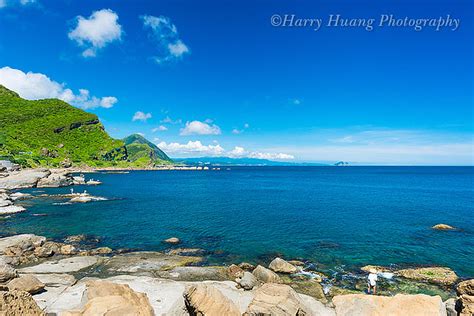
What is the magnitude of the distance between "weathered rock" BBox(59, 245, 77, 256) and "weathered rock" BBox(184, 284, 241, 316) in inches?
1120

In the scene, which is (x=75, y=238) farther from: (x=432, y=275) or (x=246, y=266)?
(x=432, y=275)

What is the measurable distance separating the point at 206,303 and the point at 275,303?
4201mm

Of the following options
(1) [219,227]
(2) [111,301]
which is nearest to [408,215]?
(1) [219,227]

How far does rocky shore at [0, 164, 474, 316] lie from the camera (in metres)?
16.8

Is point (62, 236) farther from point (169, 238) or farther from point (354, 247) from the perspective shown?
point (354, 247)

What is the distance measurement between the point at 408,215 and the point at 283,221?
31.8m

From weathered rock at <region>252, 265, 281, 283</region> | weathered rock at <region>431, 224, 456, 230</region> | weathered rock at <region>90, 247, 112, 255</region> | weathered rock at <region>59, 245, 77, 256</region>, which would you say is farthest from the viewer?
weathered rock at <region>431, 224, 456, 230</region>

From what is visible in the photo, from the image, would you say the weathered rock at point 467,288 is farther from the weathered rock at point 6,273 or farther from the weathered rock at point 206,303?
the weathered rock at point 6,273

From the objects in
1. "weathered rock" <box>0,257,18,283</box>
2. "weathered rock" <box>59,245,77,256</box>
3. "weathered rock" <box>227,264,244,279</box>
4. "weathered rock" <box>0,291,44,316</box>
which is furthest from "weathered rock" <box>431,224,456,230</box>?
"weathered rock" <box>0,257,18,283</box>

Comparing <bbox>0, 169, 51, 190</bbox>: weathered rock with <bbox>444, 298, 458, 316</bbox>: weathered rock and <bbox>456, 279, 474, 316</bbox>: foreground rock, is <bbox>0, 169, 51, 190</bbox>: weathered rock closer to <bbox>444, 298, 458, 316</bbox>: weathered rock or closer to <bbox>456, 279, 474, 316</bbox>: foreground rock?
<bbox>444, 298, 458, 316</bbox>: weathered rock

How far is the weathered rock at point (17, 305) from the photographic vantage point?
1379 centimetres

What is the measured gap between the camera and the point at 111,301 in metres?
16.9

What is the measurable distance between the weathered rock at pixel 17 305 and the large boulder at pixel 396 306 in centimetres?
1894

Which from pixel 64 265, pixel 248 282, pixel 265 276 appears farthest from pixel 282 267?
pixel 64 265
